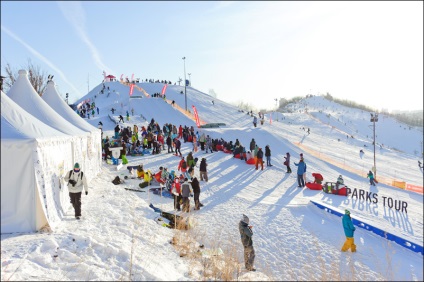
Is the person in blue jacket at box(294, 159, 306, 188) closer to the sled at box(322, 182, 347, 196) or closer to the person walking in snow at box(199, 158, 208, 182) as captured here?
the sled at box(322, 182, 347, 196)

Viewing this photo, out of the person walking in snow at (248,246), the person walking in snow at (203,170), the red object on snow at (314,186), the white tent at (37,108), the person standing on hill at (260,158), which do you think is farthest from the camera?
the person standing on hill at (260,158)

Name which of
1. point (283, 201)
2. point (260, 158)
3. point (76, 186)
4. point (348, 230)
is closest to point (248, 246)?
point (348, 230)

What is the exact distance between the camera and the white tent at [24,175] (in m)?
6.73

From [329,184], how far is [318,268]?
11145mm

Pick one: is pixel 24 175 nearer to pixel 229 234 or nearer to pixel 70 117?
pixel 229 234

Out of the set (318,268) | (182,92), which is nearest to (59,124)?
(318,268)

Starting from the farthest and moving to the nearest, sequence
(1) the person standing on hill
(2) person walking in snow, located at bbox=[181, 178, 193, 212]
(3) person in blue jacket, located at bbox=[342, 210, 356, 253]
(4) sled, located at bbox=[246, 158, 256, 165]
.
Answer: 1. (4) sled, located at bbox=[246, 158, 256, 165]
2. (1) the person standing on hill
3. (2) person walking in snow, located at bbox=[181, 178, 193, 212]
4. (3) person in blue jacket, located at bbox=[342, 210, 356, 253]

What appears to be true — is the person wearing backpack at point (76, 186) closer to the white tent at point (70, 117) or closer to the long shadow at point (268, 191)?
the white tent at point (70, 117)

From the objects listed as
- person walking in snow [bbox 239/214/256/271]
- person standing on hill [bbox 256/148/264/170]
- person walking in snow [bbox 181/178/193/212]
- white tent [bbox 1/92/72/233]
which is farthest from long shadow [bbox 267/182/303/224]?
white tent [bbox 1/92/72/233]

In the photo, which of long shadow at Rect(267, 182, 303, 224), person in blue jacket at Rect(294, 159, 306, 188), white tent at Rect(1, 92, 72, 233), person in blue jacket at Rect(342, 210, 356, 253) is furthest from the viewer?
person in blue jacket at Rect(294, 159, 306, 188)

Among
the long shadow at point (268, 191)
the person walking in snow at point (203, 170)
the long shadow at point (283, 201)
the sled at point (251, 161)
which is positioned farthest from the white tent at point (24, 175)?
the sled at point (251, 161)

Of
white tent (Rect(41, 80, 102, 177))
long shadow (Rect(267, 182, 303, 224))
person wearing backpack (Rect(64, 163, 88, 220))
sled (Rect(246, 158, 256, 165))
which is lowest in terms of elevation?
long shadow (Rect(267, 182, 303, 224))

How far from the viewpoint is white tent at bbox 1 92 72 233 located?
6.73 m

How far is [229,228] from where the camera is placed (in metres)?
10.0
